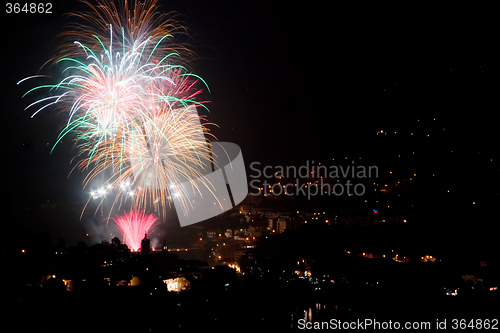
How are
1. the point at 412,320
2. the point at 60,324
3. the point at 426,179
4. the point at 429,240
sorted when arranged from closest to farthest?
the point at 60,324, the point at 412,320, the point at 429,240, the point at 426,179

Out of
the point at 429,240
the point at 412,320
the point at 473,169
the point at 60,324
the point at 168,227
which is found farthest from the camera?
the point at 168,227

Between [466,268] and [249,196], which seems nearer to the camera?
[466,268]

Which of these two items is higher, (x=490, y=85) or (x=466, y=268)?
(x=490, y=85)

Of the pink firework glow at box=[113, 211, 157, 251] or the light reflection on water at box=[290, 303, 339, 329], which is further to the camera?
the pink firework glow at box=[113, 211, 157, 251]

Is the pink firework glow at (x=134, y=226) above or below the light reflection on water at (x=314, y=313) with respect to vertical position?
above

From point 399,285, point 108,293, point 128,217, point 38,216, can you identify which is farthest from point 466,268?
point 38,216

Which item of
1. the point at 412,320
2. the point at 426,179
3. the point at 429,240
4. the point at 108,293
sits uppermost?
the point at 426,179

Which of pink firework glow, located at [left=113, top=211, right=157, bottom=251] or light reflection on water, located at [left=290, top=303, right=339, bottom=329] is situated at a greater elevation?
pink firework glow, located at [left=113, top=211, right=157, bottom=251]

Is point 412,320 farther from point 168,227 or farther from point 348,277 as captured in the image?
point 168,227

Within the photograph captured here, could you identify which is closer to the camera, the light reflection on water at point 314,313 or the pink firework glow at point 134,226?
the light reflection on water at point 314,313

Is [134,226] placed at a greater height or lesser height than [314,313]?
greater
